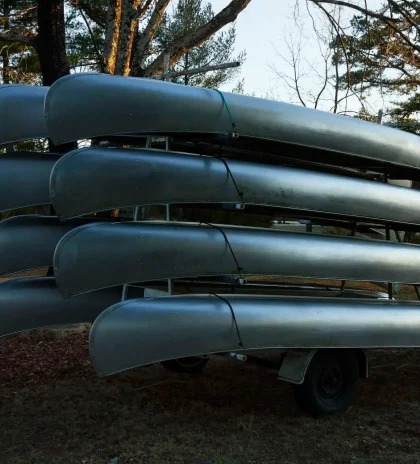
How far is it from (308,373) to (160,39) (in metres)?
18.4

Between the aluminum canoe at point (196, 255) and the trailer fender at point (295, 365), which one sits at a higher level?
the aluminum canoe at point (196, 255)

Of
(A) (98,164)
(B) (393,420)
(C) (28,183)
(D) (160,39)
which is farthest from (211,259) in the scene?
(D) (160,39)

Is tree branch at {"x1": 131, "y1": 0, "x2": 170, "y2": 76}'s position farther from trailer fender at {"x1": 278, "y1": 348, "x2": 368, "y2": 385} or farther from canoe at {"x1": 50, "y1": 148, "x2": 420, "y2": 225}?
trailer fender at {"x1": 278, "y1": 348, "x2": 368, "y2": 385}

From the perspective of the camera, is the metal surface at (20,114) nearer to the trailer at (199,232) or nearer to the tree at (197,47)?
the trailer at (199,232)

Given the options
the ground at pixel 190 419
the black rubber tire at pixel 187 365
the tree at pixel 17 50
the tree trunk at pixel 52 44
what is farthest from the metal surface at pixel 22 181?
the tree at pixel 17 50

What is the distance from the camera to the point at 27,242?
4.37 metres

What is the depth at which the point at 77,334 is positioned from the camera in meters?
7.03

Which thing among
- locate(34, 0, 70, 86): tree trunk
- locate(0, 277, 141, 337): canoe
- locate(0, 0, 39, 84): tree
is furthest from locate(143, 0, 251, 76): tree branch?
locate(0, 277, 141, 337): canoe

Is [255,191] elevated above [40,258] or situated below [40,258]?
above

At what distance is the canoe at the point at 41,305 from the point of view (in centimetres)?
429

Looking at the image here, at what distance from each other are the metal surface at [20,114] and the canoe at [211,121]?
760mm

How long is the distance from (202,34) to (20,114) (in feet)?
20.6

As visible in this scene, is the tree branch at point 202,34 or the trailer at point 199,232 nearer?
the trailer at point 199,232

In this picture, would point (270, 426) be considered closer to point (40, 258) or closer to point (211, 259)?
point (211, 259)
